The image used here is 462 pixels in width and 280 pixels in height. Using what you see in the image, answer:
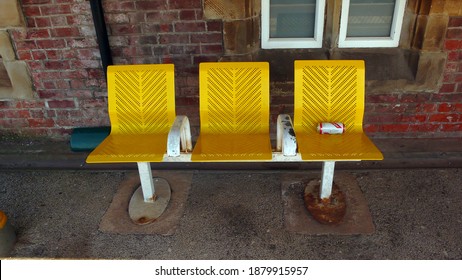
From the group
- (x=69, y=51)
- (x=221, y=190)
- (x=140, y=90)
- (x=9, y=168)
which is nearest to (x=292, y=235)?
(x=221, y=190)

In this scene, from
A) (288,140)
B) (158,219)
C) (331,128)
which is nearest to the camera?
(288,140)

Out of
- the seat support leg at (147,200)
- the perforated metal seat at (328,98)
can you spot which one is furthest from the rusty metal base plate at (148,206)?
the perforated metal seat at (328,98)

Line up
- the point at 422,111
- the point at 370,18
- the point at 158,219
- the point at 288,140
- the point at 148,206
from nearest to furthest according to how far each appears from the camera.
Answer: the point at 288,140 → the point at 158,219 → the point at 148,206 → the point at 370,18 → the point at 422,111

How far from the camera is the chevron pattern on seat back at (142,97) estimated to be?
3107 millimetres

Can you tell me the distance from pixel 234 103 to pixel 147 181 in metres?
0.99

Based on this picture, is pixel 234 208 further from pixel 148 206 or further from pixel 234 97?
pixel 234 97

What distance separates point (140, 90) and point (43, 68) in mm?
1346

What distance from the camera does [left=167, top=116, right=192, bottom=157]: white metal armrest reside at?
2.75 m

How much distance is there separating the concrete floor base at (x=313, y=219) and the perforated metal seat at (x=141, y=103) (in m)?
1.21

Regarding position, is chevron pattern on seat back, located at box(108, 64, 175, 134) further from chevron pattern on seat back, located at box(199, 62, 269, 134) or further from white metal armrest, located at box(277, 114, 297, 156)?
white metal armrest, located at box(277, 114, 297, 156)

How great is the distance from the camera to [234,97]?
3.11m

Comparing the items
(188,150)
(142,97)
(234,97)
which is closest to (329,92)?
(234,97)

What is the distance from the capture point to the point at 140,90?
10.2 ft

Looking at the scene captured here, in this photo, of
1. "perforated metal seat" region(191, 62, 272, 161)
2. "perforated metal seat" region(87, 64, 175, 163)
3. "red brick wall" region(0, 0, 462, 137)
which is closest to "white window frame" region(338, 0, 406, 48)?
"red brick wall" region(0, 0, 462, 137)
